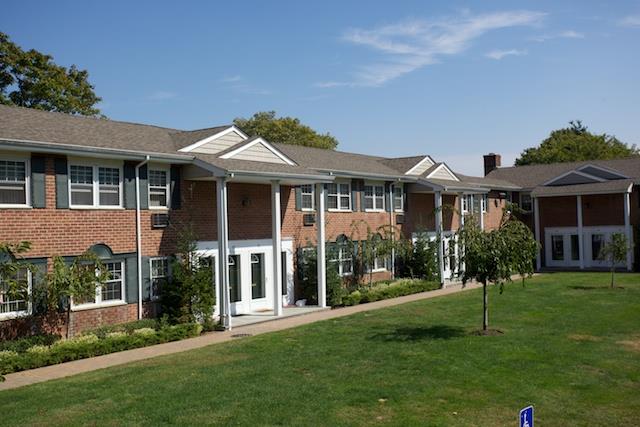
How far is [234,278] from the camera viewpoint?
20812 mm

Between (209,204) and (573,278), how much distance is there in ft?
63.6

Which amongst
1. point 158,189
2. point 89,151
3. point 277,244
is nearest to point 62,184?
point 89,151

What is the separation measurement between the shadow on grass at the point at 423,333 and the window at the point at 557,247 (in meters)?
23.2

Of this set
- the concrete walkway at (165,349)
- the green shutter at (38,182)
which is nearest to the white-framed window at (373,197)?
the concrete walkway at (165,349)

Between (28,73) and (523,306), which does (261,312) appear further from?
(28,73)

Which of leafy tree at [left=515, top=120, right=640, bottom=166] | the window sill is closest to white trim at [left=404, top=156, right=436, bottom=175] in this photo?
the window sill

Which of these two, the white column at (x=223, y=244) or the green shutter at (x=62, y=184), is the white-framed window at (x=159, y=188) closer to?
the white column at (x=223, y=244)

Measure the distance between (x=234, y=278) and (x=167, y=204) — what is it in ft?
12.2

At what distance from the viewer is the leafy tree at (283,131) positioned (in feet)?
183

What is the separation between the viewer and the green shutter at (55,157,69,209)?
629 inches

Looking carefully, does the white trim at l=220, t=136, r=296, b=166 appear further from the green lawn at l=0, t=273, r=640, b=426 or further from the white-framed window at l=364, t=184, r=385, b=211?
the green lawn at l=0, t=273, r=640, b=426

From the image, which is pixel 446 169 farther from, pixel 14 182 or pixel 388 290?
pixel 14 182

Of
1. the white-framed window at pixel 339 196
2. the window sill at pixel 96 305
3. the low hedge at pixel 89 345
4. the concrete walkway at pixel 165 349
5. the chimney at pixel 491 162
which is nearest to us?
the concrete walkway at pixel 165 349

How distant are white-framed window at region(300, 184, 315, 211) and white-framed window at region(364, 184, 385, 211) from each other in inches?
138
